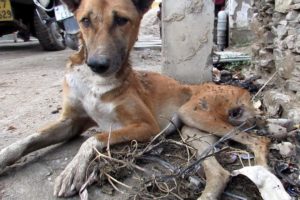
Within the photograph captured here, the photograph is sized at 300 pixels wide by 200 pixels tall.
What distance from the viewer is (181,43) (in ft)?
15.6

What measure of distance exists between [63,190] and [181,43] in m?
2.41

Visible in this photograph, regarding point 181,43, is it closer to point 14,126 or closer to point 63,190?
point 14,126

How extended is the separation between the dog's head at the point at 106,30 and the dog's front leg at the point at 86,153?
1.45ft

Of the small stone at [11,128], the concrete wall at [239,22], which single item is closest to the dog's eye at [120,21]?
the small stone at [11,128]

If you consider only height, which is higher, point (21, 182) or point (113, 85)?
point (113, 85)

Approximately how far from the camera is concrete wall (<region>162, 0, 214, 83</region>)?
185 inches

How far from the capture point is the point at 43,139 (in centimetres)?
346

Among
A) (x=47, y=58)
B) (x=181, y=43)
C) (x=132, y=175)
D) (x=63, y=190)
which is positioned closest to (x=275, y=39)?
(x=181, y=43)

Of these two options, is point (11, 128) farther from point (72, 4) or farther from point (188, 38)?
point (188, 38)

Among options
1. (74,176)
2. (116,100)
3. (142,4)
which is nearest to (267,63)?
(142,4)

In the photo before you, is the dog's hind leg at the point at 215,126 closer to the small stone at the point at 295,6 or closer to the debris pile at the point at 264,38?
the small stone at the point at 295,6

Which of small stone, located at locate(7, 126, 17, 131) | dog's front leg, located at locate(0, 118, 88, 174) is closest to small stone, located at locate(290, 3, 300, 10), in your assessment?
dog's front leg, located at locate(0, 118, 88, 174)

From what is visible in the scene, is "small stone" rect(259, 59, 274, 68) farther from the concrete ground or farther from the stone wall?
the concrete ground

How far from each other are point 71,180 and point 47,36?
7.54 m
